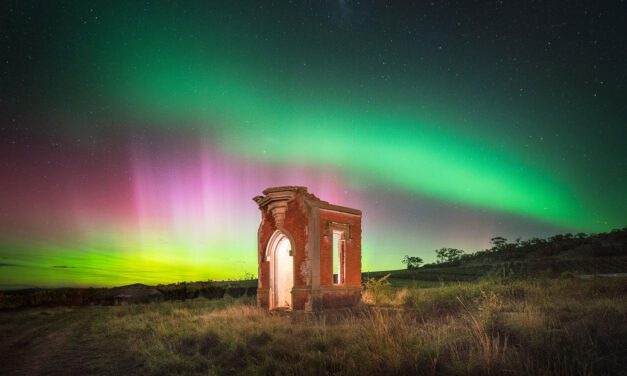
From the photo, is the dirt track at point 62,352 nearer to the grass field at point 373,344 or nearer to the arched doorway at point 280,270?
the grass field at point 373,344

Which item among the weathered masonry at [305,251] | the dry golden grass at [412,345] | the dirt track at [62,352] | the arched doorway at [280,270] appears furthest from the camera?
the arched doorway at [280,270]

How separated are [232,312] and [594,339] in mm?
14280

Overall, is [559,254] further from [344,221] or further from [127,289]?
[127,289]

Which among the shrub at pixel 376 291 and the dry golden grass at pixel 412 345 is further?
the shrub at pixel 376 291

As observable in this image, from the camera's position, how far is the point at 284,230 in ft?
66.6

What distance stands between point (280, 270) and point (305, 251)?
340 centimetres

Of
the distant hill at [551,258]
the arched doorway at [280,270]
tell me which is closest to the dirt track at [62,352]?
the arched doorway at [280,270]

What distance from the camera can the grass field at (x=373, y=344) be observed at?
724 centimetres

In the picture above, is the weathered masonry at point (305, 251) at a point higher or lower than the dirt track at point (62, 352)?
higher

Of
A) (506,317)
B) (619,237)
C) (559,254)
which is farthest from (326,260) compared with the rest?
(619,237)

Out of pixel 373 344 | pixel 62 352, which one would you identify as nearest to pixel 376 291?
pixel 373 344

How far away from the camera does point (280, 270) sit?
22.2 meters

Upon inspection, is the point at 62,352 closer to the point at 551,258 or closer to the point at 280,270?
the point at 280,270

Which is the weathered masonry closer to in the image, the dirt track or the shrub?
the shrub
